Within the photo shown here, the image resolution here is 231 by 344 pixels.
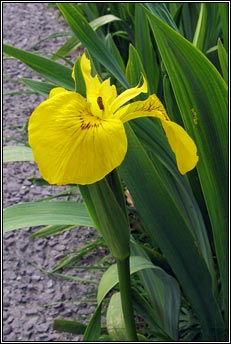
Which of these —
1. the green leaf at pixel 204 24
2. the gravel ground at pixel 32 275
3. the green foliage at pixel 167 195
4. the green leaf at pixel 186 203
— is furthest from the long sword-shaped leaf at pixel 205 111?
the gravel ground at pixel 32 275

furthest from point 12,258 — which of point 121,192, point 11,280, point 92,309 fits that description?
point 121,192

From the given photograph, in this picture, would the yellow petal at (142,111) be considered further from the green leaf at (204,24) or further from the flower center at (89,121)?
the green leaf at (204,24)

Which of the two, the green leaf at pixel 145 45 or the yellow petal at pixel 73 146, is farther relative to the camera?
the green leaf at pixel 145 45

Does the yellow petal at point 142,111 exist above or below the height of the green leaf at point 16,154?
below

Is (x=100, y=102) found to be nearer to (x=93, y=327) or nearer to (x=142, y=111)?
(x=142, y=111)

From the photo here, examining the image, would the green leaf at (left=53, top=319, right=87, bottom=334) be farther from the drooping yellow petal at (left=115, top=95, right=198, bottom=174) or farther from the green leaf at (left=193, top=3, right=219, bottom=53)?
the green leaf at (left=193, top=3, right=219, bottom=53)

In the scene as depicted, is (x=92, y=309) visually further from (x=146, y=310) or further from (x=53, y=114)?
(x=53, y=114)

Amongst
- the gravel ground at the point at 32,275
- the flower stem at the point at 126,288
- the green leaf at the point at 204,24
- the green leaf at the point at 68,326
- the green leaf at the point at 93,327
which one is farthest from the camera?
the gravel ground at the point at 32,275
